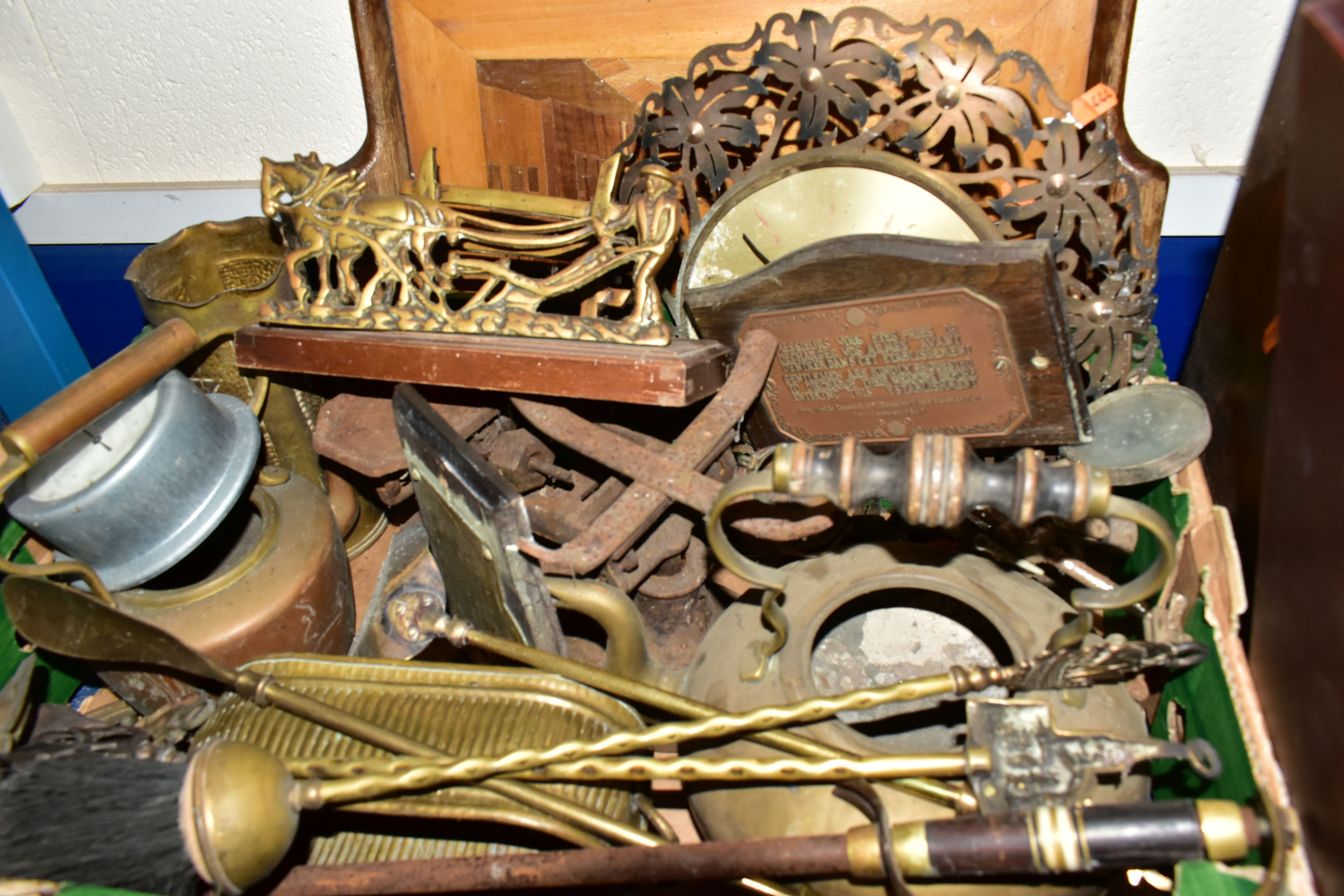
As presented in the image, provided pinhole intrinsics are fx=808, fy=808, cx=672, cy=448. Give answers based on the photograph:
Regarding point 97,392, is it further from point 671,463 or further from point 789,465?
point 789,465

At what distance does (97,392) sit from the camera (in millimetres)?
1027

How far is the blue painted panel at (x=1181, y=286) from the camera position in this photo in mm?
1539

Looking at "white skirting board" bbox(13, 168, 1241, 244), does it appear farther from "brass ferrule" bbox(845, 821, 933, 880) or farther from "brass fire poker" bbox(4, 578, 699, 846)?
"brass ferrule" bbox(845, 821, 933, 880)

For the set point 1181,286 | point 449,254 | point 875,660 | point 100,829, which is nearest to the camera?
point 100,829

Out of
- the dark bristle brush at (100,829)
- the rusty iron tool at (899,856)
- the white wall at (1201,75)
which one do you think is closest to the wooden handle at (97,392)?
the dark bristle brush at (100,829)

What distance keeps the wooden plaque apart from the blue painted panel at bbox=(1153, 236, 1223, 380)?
25.8 inches

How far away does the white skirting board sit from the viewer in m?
1.89

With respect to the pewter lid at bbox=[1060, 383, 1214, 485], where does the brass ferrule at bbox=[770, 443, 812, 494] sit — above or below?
above

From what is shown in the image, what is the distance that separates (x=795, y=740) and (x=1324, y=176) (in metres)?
0.72

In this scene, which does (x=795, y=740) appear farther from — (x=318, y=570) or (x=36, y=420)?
(x=36, y=420)

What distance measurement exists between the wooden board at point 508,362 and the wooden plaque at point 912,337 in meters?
0.11

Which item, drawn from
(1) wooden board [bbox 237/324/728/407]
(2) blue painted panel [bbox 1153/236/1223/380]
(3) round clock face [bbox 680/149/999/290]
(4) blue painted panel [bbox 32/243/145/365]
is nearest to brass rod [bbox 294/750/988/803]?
(1) wooden board [bbox 237/324/728/407]

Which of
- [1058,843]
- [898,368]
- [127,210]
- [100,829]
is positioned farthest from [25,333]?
[1058,843]

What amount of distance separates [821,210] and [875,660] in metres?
0.67
